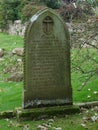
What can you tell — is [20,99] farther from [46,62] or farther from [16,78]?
[16,78]

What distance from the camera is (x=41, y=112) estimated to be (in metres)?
8.41

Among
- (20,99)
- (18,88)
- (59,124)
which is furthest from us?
(18,88)

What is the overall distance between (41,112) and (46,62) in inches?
45.9

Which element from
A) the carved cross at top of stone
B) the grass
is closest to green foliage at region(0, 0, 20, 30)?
the grass

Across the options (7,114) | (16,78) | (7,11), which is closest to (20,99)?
(7,114)

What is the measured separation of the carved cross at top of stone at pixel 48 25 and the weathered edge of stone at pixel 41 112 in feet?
5.95

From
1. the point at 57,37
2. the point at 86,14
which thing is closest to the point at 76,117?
the point at 57,37

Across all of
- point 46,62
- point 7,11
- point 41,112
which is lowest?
point 41,112

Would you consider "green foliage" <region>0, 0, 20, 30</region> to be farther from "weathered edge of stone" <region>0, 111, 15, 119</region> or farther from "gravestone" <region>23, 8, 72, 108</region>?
"weathered edge of stone" <region>0, 111, 15, 119</region>

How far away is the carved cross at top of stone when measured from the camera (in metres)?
8.54

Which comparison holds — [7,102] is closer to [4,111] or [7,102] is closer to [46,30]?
[4,111]

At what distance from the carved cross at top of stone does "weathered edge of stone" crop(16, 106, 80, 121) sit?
71.4 inches

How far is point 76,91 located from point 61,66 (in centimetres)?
250

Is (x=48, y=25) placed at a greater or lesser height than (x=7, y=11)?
lesser
